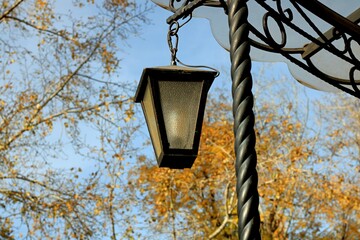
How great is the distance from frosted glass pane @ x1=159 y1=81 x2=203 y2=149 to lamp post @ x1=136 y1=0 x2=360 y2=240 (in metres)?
0.28

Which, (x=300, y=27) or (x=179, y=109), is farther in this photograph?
(x=300, y=27)

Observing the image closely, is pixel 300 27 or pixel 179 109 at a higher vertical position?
pixel 300 27

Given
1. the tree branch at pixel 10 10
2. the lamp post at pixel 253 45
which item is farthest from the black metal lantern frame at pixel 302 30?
the tree branch at pixel 10 10

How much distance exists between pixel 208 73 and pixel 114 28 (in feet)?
28.6

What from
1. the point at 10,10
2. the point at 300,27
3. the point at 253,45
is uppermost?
the point at 10,10

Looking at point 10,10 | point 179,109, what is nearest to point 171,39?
point 179,109

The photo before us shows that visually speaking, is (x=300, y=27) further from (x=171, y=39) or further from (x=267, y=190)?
(x=267, y=190)

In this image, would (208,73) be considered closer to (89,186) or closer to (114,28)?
(89,186)

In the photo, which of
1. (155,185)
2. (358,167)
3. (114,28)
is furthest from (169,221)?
(358,167)

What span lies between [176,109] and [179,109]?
0.02 meters

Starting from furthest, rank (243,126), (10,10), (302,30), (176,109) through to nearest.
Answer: (10,10) < (302,30) < (176,109) < (243,126)

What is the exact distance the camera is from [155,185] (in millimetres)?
13086

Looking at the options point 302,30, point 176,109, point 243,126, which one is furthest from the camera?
point 302,30

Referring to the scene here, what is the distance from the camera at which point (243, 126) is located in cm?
176
